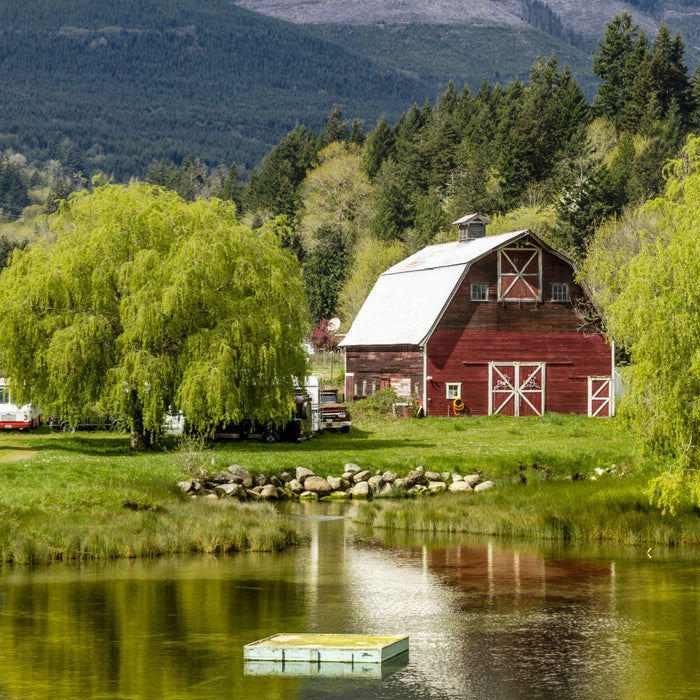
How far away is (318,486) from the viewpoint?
34531 millimetres

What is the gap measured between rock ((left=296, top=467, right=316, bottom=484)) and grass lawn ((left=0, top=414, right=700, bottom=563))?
539 mm

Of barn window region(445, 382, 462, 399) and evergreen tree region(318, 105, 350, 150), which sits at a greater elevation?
evergreen tree region(318, 105, 350, 150)

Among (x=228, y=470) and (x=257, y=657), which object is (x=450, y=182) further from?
(x=257, y=657)

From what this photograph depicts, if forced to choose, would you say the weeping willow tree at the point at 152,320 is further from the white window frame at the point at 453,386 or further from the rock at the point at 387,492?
the white window frame at the point at 453,386

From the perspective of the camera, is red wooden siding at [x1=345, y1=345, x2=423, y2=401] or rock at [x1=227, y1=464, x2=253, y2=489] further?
red wooden siding at [x1=345, y1=345, x2=423, y2=401]

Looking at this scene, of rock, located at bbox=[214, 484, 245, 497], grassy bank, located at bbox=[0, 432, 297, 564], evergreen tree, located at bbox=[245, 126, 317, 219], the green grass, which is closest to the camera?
grassy bank, located at bbox=[0, 432, 297, 564]

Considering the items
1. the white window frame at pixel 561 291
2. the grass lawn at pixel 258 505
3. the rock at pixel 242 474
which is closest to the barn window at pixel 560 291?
the white window frame at pixel 561 291

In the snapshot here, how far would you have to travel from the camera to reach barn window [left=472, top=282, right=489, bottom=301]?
2183 inches

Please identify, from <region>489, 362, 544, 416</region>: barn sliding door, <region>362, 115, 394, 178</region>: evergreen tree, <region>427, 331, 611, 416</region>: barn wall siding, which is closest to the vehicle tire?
<region>427, 331, 611, 416</region>: barn wall siding

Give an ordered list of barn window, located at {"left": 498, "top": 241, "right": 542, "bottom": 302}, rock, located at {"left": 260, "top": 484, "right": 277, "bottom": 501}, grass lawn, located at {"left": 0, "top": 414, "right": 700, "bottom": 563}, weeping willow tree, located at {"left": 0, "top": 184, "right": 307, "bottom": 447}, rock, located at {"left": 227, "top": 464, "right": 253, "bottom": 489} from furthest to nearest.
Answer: barn window, located at {"left": 498, "top": 241, "right": 542, "bottom": 302} → weeping willow tree, located at {"left": 0, "top": 184, "right": 307, "bottom": 447} → rock, located at {"left": 227, "top": 464, "right": 253, "bottom": 489} → rock, located at {"left": 260, "top": 484, "right": 277, "bottom": 501} → grass lawn, located at {"left": 0, "top": 414, "right": 700, "bottom": 563}

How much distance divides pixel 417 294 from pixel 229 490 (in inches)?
1108

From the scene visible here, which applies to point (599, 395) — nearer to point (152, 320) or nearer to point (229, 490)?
point (152, 320)

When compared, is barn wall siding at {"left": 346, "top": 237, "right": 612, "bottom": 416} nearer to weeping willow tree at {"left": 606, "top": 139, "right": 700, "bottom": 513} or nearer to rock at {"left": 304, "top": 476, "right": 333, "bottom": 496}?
rock at {"left": 304, "top": 476, "right": 333, "bottom": 496}

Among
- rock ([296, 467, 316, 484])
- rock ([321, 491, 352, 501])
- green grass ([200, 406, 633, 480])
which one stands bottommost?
rock ([321, 491, 352, 501])
